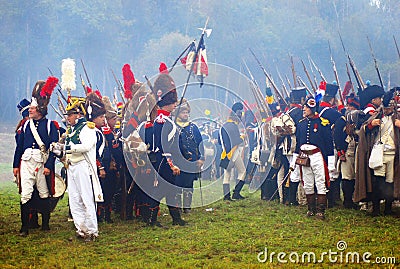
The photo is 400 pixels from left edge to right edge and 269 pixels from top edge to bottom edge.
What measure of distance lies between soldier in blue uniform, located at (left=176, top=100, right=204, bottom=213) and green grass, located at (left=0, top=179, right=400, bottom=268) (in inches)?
24.9

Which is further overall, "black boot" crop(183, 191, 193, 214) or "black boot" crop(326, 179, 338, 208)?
"black boot" crop(326, 179, 338, 208)

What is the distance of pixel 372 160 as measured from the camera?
854 centimetres

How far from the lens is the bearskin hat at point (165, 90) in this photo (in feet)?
28.1

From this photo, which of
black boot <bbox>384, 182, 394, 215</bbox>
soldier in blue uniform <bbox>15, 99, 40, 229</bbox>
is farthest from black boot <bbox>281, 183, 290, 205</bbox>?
soldier in blue uniform <bbox>15, 99, 40, 229</bbox>

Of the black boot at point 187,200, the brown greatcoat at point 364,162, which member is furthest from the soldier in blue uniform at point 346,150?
the black boot at point 187,200

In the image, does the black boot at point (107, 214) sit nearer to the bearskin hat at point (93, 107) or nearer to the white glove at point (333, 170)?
the bearskin hat at point (93, 107)

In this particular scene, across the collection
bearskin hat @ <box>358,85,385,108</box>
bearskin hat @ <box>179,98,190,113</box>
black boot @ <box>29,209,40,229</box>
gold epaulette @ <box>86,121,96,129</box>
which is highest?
bearskin hat @ <box>358,85,385,108</box>

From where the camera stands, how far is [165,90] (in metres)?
8.67

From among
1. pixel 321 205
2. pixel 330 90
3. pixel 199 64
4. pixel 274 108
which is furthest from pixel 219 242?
pixel 274 108

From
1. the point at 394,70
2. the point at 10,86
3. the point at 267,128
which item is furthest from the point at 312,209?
the point at 10,86

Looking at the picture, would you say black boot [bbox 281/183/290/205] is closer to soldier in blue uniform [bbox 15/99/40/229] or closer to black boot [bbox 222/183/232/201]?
black boot [bbox 222/183/232/201]

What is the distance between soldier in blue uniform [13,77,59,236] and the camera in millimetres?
8102

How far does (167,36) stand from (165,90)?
34.6 meters

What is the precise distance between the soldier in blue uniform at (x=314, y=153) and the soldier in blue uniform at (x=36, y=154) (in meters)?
3.71
